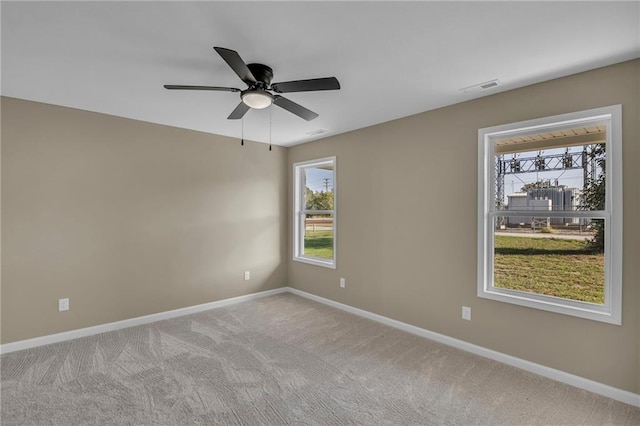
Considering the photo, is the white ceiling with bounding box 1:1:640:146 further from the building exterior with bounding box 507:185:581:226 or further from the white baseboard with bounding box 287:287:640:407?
the white baseboard with bounding box 287:287:640:407

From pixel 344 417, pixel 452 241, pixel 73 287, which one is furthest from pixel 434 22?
pixel 73 287

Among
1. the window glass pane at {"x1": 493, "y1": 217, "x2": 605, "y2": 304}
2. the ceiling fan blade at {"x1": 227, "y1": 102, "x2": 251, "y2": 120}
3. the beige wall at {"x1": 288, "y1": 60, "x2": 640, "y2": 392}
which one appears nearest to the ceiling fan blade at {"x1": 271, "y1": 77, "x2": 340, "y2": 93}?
the ceiling fan blade at {"x1": 227, "y1": 102, "x2": 251, "y2": 120}

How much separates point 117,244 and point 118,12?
2.68m

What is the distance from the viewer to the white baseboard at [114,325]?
119 inches

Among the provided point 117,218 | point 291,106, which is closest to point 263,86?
point 291,106

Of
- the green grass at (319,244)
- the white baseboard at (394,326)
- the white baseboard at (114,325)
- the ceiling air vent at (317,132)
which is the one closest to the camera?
the white baseboard at (394,326)

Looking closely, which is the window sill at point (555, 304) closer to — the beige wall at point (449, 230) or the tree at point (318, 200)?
the beige wall at point (449, 230)

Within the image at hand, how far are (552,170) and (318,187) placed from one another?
3.09 meters

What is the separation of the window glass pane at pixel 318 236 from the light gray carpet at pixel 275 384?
1686 mm

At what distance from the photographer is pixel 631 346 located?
88.0 inches

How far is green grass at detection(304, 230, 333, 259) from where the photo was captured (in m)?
4.94

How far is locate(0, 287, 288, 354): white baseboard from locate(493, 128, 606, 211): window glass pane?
3.68 m

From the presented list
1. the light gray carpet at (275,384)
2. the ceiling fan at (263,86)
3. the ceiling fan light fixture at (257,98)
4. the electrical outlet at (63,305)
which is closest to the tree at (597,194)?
the light gray carpet at (275,384)

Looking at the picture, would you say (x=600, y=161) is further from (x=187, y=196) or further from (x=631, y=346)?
(x=187, y=196)
